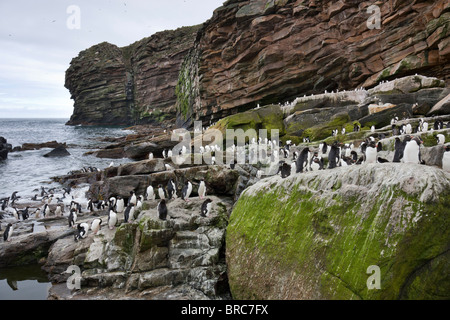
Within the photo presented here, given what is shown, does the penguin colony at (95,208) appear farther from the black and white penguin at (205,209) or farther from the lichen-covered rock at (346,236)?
the lichen-covered rock at (346,236)

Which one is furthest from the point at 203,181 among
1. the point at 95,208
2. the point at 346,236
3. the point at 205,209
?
the point at 95,208

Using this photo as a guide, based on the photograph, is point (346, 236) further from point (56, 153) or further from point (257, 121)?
point (56, 153)

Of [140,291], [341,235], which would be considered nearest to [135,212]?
[140,291]

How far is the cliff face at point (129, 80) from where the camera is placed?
9419 cm

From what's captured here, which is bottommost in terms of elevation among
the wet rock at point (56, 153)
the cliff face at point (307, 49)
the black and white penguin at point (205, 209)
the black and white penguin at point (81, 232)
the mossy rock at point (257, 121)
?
the black and white penguin at point (81, 232)

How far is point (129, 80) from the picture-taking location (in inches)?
4227

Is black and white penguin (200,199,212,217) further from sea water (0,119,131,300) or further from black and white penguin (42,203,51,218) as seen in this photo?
black and white penguin (42,203,51,218)

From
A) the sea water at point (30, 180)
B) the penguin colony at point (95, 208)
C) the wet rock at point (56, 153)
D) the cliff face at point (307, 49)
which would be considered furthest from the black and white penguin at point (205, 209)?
the wet rock at point (56, 153)

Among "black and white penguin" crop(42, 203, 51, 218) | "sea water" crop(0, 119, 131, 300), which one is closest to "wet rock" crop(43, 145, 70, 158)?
"sea water" crop(0, 119, 131, 300)

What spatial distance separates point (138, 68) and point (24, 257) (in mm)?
96304

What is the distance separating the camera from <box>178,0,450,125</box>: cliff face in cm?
3281

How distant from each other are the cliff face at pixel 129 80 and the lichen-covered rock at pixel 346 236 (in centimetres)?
8898

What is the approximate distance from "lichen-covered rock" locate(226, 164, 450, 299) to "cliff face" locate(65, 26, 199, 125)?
292ft

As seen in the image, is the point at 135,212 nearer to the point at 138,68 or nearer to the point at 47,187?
the point at 47,187
